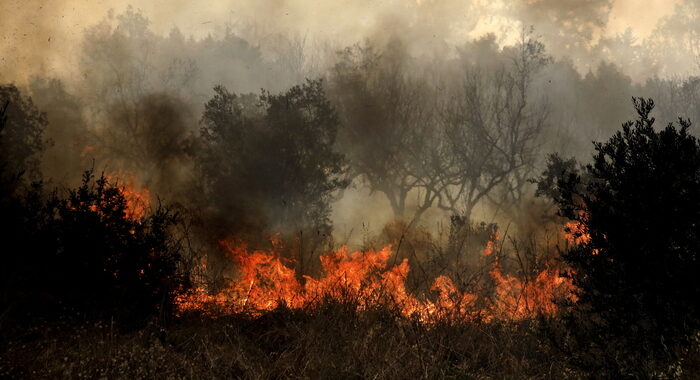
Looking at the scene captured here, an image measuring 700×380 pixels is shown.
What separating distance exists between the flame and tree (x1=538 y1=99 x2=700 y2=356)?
2158mm

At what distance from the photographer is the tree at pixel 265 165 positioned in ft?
61.7

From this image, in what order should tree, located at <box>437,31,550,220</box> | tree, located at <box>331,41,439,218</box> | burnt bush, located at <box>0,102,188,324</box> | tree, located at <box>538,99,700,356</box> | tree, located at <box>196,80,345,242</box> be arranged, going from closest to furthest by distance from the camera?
tree, located at <box>538,99,700,356</box>, burnt bush, located at <box>0,102,188,324</box>, tree, located at <box>196,80,345,242</box>, tree, located at <box>437,31,550,220</box>, tree, located at <box>331,41,439,218</box>

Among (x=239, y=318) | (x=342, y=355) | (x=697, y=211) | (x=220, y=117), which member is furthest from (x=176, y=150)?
(x=697, y=211)

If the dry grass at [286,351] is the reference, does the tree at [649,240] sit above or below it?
above

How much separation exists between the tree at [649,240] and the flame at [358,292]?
216cm

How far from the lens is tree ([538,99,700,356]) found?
6.78 m

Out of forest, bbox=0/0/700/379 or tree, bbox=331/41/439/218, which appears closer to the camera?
forest, bbox=0/0/700/379

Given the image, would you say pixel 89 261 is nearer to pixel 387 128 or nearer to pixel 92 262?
pixel 92 262

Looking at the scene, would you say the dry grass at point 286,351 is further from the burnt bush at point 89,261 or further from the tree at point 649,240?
the tree at point 649,240

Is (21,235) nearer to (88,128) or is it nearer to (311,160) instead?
(311,160)

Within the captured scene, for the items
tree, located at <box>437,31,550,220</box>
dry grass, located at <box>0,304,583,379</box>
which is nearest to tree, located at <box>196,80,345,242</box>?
dry grass, located at <box>0,304,583,379</box>

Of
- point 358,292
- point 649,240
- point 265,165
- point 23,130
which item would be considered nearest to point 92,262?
point 358,292

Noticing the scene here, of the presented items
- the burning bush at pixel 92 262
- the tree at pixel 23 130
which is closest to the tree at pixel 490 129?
the tree at pixel 23 130

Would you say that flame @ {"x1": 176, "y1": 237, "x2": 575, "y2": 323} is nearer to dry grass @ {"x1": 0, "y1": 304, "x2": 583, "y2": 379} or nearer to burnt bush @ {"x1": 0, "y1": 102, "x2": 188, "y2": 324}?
dry grass @ {"x1": 0, "y1": 304, "x2": 583, "y2": 379}
